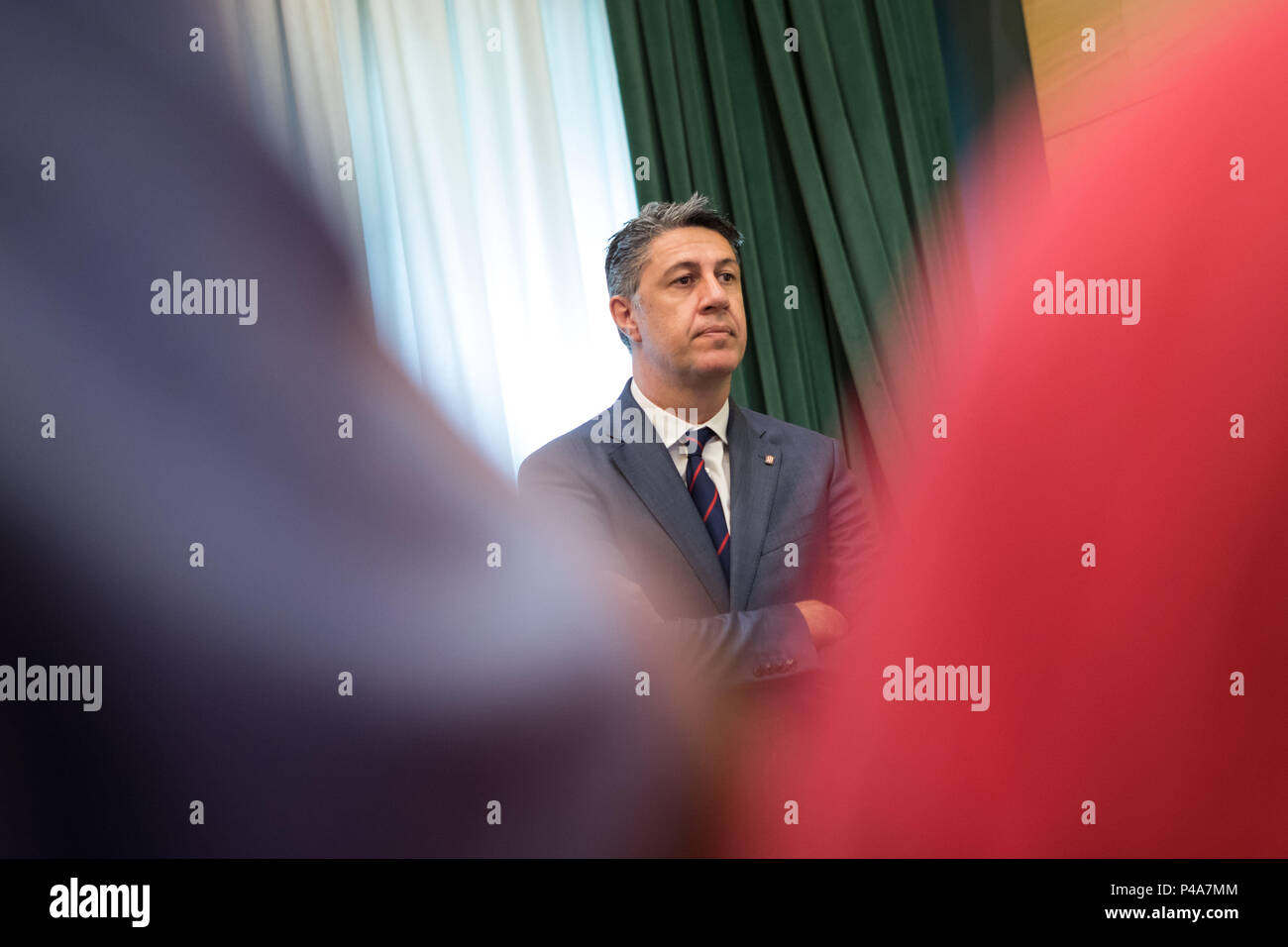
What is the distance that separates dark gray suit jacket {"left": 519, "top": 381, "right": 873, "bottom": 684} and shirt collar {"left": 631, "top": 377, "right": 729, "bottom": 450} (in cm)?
1

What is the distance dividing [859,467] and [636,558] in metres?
0.56

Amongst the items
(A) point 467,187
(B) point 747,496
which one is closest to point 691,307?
(B) point 747,496

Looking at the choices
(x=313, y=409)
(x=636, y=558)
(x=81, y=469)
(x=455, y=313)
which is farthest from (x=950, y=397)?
(x=81, y=469)

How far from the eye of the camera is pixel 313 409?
6.85ft

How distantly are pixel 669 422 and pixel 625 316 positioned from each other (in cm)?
24

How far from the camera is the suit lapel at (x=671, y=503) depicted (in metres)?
1.98

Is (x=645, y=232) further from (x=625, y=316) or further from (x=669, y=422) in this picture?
(x=669, y=422)

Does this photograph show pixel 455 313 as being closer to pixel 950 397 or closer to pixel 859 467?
pixel 859 467

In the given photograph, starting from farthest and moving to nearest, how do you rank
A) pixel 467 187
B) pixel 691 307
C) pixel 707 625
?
pixel 467 187 < pixel 691 307 < pixel 707 625

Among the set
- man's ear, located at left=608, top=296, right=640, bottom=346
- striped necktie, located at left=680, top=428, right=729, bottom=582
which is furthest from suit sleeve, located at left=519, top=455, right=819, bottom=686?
man's ear, located at left=608, top=296, right=640, bottom=346

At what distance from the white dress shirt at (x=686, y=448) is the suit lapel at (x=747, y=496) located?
0.01m

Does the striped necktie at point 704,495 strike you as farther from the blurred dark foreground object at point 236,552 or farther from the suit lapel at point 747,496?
the blurred dark foreground object at point 236,552

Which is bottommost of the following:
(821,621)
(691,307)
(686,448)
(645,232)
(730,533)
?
(821,621)

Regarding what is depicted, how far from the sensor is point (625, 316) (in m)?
2.09
